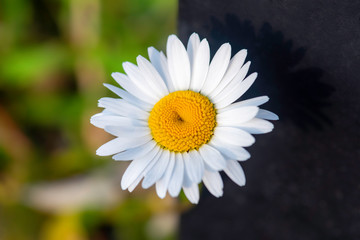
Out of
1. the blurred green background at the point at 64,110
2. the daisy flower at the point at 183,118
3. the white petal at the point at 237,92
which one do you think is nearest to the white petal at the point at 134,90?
the daisy flower at the point at 183,118

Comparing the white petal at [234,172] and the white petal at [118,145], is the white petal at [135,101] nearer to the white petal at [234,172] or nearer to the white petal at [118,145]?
the white petal at [118,145]

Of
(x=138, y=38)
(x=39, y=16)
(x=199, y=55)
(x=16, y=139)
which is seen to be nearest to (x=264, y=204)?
(x=199, y=55)

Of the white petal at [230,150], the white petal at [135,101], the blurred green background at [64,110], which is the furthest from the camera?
the blurred green background at [64,110]

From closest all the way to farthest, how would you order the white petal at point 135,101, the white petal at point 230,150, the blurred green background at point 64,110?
the white petal at point 230,150 → the white petal at point 135,101 → the blurred green background at point 64,110

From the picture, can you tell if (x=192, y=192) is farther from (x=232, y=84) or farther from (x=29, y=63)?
(x=29, y=63)

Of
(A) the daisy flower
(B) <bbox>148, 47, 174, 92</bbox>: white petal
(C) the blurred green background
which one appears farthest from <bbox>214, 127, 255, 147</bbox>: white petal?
(C) the blurred green background

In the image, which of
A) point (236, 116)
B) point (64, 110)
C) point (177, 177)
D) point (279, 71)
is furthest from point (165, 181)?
point (64, 110)
